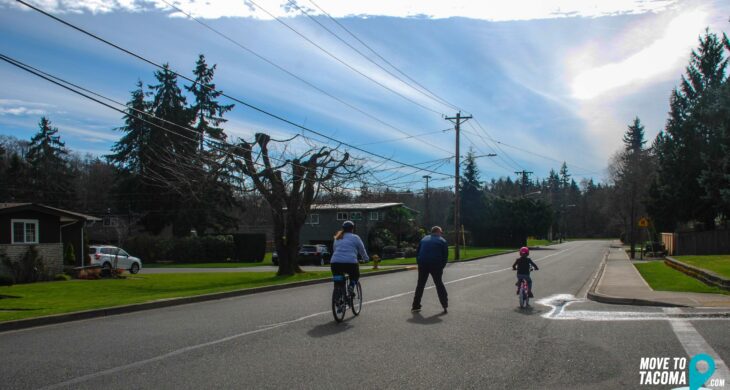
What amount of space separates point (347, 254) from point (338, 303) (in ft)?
3.00

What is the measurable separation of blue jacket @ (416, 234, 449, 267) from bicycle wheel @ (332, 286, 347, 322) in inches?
84.1

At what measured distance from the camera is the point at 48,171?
6303 cm

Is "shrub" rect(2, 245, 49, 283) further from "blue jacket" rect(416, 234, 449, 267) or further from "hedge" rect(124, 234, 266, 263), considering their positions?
"hedge" rect(124, 234, 266, 263)

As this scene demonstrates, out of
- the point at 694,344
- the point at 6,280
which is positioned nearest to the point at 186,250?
the point at 6,280

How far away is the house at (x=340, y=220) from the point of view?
182 feet

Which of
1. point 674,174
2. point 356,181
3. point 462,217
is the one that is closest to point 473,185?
point 462,217

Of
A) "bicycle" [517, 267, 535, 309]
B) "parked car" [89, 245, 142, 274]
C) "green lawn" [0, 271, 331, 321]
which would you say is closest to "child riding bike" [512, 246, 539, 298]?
"bicycle" [517, 267, 535, 309]

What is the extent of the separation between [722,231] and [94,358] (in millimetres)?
40846

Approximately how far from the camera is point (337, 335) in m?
9.01

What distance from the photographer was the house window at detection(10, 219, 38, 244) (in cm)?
2563

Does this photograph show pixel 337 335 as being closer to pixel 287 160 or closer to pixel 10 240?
pixel 287 160

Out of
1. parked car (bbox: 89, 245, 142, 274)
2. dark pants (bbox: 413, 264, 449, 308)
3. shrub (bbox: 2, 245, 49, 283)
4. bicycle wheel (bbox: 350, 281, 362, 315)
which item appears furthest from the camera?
parked car (bbox: 89, 245, 142, 274)

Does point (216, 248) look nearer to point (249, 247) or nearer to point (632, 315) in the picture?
point (249, 247)

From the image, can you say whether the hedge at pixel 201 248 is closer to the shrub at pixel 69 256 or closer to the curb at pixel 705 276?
the shrub at pixel 69 256
